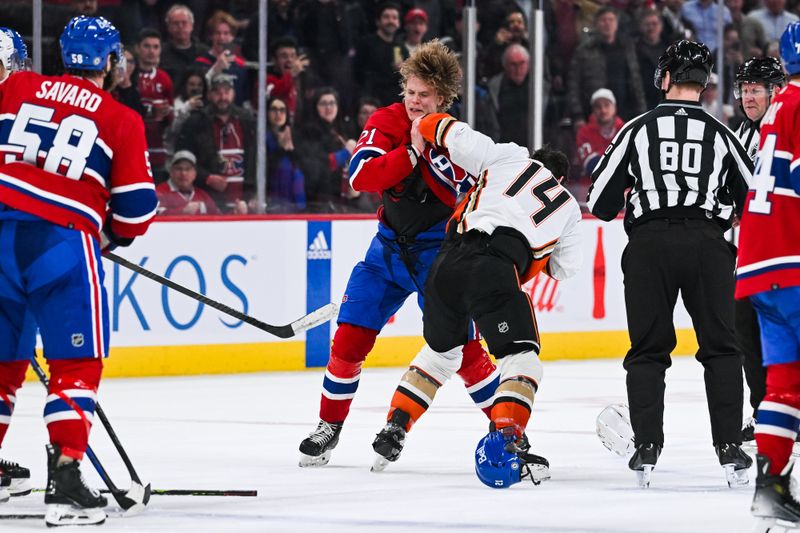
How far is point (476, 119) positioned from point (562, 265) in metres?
4.76

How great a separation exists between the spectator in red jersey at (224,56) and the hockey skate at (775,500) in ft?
18.2

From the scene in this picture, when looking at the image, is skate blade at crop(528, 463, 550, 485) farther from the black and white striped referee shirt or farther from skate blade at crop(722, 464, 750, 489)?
the black and white striped referee shirt

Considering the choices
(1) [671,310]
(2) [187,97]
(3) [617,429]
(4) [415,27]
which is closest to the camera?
(1) [671,310]

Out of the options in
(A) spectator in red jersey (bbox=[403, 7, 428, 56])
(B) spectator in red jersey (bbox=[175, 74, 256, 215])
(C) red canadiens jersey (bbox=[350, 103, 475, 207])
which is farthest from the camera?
(A) spectator in red jersey (bbox=[403, 7, 428, 56])

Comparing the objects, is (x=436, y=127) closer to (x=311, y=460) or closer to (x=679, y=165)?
(x=679, y=165)

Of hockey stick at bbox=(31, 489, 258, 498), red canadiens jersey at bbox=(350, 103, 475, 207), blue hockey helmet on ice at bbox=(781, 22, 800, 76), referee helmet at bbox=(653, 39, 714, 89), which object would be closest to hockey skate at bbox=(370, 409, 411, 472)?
hockey stick at bbox=(31, 489, 258, 498)

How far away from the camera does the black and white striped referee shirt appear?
15.5ft

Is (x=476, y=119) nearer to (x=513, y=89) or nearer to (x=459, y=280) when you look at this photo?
(x=513, y=89)

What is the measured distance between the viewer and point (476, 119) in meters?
9.60

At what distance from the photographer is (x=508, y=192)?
15.6 feet

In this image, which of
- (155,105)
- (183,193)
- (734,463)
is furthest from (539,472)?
(155,105)

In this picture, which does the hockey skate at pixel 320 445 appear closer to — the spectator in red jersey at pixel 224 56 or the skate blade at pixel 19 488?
the skate blade at pixel 19 488

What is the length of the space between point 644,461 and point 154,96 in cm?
459

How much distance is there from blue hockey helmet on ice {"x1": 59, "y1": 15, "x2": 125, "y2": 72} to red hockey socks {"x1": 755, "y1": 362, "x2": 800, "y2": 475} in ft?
6.32
